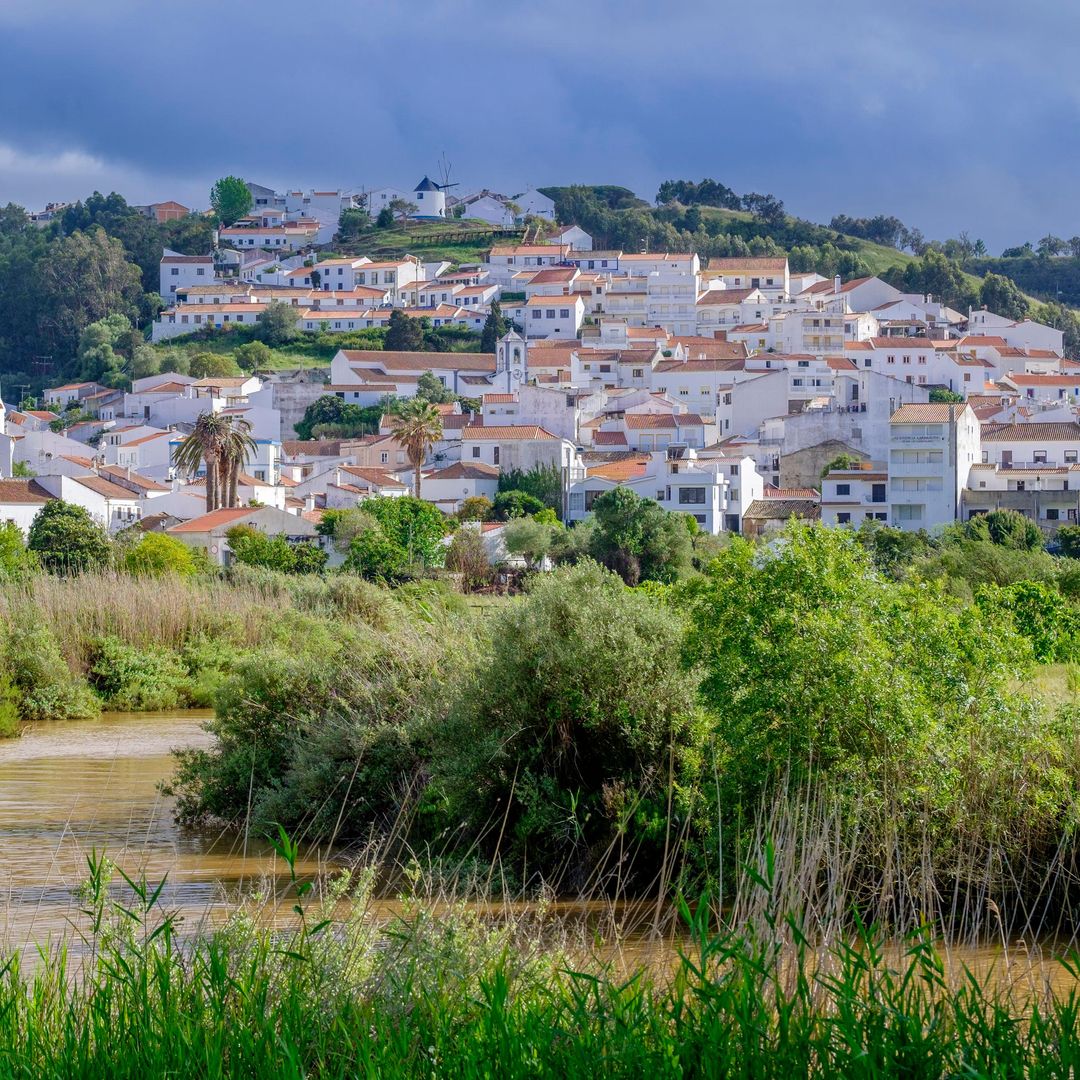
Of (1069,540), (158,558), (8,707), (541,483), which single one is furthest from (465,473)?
(8,707)

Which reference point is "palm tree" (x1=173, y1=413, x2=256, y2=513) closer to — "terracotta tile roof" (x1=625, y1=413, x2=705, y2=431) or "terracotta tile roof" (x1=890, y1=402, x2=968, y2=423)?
"terracotta tile roof" (x1=625, y1=413, x2=705, y2=431)

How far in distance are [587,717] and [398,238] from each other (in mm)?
129722

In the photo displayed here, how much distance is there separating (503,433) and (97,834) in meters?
61.4

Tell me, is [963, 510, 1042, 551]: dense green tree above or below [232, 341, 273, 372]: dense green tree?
below

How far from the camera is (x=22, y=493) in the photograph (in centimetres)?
5881

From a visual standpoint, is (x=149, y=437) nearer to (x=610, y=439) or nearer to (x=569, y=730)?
(x=610, y=439)

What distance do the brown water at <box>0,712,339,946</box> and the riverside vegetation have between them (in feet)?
1.50

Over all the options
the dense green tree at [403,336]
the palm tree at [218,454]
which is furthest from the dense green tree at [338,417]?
the palm tree at [218,454]

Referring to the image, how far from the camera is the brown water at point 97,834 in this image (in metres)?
11.0

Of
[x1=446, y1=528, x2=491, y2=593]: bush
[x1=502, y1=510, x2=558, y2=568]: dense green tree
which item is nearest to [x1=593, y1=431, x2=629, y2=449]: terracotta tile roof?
[x1=446, y1=528, x2=491, y2=593]: bush

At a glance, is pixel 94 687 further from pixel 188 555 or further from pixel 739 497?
pixel 739 497

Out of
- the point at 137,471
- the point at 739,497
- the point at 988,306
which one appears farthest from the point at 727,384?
the point at 988,306

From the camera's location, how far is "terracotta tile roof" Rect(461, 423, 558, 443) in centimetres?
7406

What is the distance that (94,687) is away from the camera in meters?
25.9
